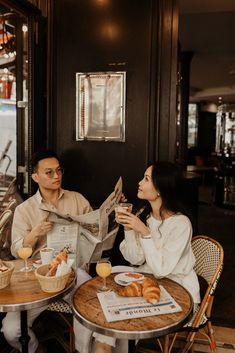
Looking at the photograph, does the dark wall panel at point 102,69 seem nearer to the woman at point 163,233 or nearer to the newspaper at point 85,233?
the newspaper at point 85,233

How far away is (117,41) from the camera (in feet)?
9.11

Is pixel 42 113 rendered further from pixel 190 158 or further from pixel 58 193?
pixel 190 158

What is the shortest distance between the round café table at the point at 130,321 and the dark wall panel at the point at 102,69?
1.30m

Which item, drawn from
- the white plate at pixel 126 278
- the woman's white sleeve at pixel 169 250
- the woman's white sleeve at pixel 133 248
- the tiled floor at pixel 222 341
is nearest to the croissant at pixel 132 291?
the white plate at pixel 126 278

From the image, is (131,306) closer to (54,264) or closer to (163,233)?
(54,264)

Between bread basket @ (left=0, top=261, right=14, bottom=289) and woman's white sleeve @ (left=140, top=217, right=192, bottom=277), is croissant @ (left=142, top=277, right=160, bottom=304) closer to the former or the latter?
woman's white sleeve @ (left=140, top=217, right=192, bottom=277)

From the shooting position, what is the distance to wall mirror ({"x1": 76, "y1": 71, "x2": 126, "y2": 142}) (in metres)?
2.81

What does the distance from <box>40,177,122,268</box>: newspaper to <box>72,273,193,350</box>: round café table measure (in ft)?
1.67

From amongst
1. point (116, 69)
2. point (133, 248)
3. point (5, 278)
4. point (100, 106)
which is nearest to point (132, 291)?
point (133, 248)

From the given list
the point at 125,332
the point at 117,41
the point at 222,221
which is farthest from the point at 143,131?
the point at 222,221

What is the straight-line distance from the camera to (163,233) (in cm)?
200

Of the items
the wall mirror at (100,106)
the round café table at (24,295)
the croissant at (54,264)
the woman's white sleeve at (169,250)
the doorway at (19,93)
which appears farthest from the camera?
the wall mirror at (100,106)

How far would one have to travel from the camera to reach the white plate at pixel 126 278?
5.84 ft

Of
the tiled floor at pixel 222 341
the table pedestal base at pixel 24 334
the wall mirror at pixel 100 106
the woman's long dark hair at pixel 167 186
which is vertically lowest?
the tiled floor at pixel 222 341
